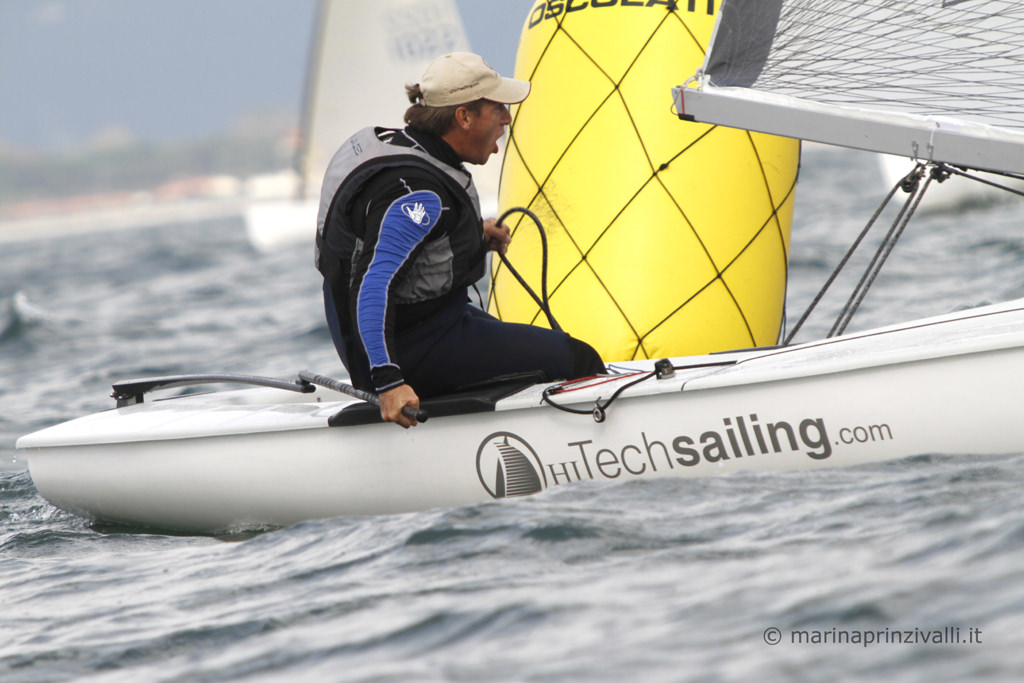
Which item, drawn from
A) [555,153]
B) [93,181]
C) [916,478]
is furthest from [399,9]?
[93,181]

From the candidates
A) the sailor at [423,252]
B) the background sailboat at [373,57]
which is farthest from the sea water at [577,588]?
the background sailboat at [373,57]

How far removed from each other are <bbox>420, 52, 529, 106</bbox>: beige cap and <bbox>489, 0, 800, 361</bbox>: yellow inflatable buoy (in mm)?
831

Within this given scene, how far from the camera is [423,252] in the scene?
7.89ft

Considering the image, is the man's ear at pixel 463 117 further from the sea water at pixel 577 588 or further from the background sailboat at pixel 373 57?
the background sailboat at pixel 373 57

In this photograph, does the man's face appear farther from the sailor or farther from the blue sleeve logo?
the blue sleeve logo

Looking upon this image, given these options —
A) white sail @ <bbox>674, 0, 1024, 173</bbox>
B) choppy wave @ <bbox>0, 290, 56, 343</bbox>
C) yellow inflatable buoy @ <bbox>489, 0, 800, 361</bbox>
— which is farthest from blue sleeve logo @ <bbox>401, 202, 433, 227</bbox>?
choppy wave @ <bbox>0, 290, 56, 343</bbox>

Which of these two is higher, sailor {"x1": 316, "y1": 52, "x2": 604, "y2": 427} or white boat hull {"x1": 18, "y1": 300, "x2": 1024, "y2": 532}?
sailor {"x1": 316, "y1": 52, "x2": 604, "y2": 427}

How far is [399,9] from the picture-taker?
10234mm

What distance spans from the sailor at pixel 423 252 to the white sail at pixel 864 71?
0.44m

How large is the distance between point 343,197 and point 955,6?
1.29 meters

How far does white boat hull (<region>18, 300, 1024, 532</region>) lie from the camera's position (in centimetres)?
217

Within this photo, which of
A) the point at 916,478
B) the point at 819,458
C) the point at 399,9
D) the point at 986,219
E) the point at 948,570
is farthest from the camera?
the point at 399,9

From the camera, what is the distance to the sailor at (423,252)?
229cm

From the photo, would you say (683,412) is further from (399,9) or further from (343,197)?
(399,9)
